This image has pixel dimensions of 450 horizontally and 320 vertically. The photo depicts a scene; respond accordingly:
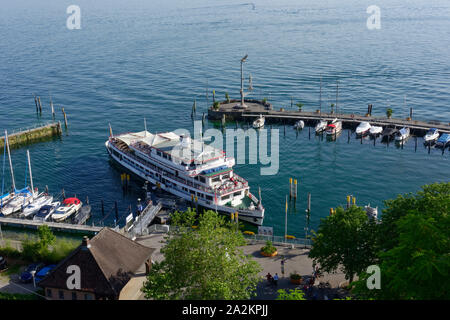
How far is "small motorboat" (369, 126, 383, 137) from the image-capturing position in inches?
4023

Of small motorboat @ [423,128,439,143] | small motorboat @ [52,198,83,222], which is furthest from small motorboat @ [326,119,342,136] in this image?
small motorboat @ [52,198,83,222]

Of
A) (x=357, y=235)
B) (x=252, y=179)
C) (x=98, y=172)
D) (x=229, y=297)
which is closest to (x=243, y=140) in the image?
(x=252, y=179)

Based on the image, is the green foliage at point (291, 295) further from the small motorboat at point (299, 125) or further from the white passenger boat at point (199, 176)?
the small motorboat at point (299, 125)

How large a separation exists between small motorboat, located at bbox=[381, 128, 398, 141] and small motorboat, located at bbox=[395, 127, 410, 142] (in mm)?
1268

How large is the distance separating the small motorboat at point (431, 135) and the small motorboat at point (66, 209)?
230 feet

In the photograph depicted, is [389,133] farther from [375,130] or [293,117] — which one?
[293,117]

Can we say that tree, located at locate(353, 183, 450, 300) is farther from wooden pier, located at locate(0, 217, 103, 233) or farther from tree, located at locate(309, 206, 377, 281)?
wooden pier, located at locate(0, 217, 103, 233)

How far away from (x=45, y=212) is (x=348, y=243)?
4666cm

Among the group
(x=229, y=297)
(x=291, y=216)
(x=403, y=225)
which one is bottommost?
(x=291, y=216)

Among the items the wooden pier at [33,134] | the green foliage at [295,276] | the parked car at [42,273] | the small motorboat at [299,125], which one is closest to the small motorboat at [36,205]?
the parked car at [42,273]

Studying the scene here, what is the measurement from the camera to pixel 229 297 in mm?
35156

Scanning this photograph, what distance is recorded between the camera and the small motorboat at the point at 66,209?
68.8m

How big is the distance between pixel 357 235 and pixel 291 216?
2834cm
